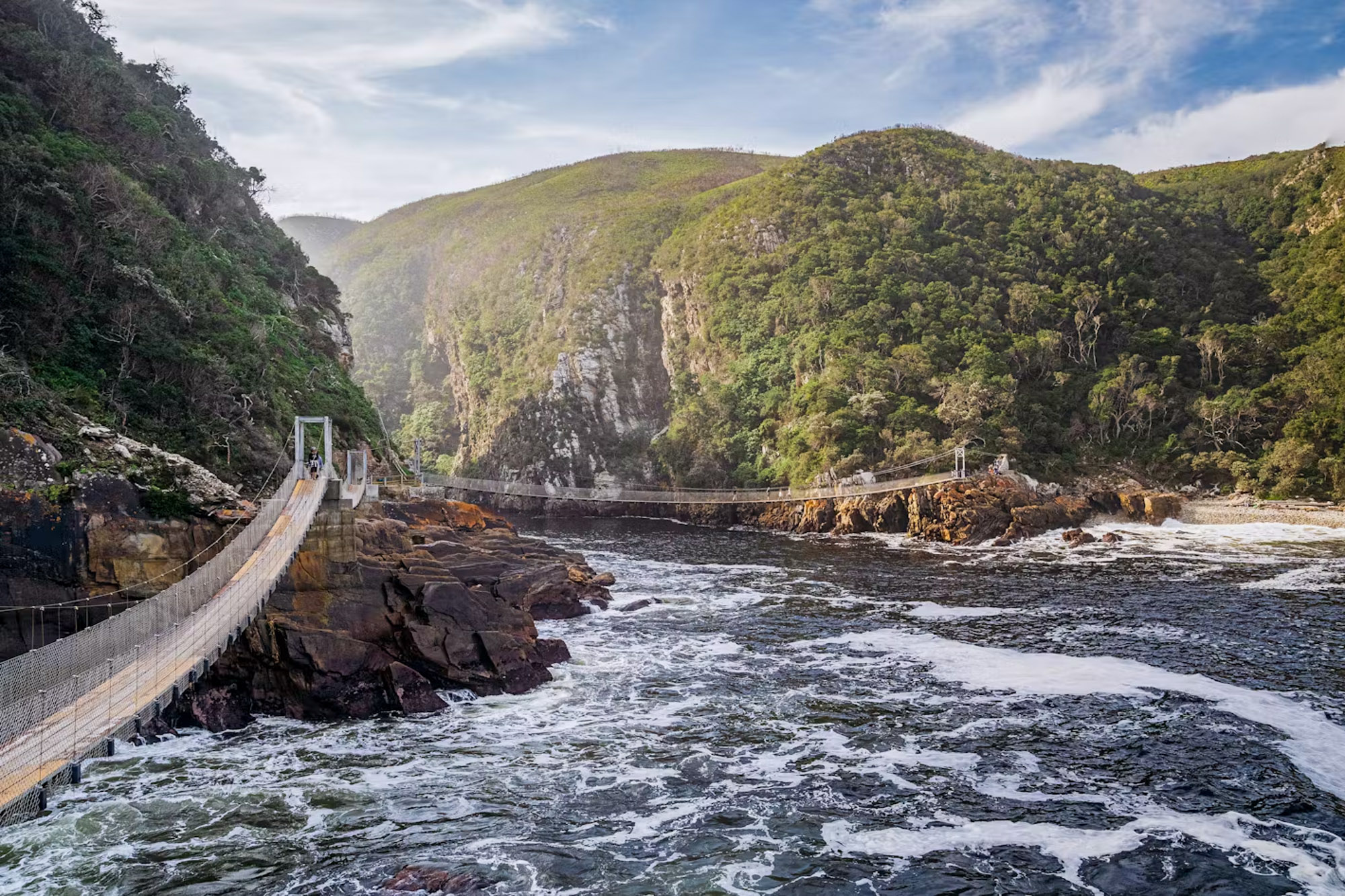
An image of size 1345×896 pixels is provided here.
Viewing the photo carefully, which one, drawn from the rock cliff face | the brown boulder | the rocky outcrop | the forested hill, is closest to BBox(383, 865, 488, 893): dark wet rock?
the rocky outcrop

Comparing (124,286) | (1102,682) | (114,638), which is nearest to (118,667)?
(114,638)

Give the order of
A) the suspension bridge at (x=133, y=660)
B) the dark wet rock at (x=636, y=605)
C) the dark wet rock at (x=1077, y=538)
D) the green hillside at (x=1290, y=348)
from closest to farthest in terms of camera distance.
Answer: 1. the suspension bridge at (x=133, y=660)
2. the dark wet rock at (x=636, y=605)
3. the dark wet rock at (x=1077, y=538)
4. the green hillside at (x=1290, y=348)

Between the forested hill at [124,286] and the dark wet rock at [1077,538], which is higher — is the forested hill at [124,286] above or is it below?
above

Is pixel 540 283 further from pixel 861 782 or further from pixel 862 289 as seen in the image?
pixel 861 782

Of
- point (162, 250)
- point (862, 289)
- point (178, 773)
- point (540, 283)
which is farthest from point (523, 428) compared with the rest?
point (178, 773)

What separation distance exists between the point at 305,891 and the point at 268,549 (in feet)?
30.9

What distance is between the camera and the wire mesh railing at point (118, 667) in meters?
12.1

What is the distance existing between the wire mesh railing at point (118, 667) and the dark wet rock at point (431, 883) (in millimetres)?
4753

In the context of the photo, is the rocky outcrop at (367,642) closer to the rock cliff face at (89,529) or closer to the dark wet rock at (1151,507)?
the rock cliff face at (89,529)

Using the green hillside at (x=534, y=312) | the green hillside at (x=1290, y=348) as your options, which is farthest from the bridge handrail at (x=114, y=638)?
the green hillside at (x=534, y=312)

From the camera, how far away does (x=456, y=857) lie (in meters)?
12.4

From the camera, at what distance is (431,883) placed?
38.0 ft

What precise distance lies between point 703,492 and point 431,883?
52.8 meters

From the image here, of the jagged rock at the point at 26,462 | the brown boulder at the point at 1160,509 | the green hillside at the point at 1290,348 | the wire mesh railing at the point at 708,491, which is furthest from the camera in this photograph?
the wire mesh railing at the point at 708,491
